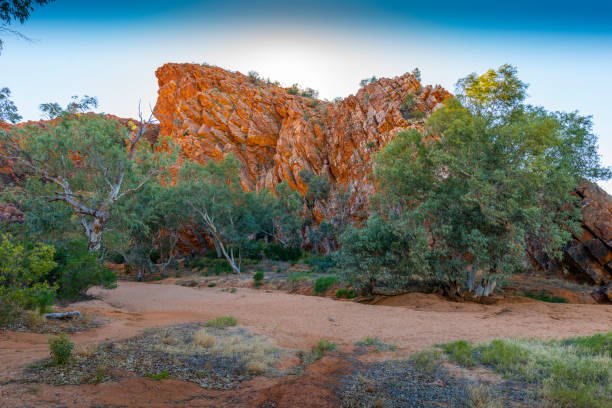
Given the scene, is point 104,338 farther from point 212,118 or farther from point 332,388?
point 212,118

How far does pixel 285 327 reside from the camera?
10.2 meters

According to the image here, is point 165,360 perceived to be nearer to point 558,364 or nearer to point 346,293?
point 558,364

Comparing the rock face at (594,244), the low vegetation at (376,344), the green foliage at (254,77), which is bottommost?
the low vegetation at (376,344)

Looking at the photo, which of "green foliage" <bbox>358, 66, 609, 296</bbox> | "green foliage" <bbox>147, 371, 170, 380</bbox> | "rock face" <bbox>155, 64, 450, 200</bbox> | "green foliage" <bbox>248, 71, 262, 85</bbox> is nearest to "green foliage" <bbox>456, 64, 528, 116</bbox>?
"green foliage" <bbox>358, 66, 609, 296</bbox>

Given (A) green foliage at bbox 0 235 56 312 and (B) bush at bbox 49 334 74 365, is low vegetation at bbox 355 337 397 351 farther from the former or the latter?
(A) green foliage at bbox 0 235 56 312

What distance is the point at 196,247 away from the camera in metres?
48.7

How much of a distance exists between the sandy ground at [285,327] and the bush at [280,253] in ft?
56.0

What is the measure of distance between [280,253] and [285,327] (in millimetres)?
26539

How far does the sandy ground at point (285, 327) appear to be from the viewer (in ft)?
13.5

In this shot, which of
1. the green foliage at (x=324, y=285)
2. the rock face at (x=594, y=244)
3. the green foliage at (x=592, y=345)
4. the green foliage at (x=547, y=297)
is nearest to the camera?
the green foliage at (x=592, y=345)


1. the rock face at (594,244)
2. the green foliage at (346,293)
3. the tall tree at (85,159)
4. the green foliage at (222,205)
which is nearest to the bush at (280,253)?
the green foliage at (222,205)

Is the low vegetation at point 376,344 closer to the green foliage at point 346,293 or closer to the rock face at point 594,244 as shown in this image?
the green foliage at point 346,293

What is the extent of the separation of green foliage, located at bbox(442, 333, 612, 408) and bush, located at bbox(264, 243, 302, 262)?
29878mm

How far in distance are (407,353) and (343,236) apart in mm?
9380
